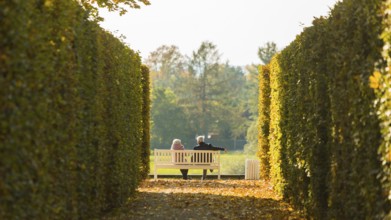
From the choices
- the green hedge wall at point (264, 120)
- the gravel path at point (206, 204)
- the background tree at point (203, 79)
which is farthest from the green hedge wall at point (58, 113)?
the background tree at point (203, 79)

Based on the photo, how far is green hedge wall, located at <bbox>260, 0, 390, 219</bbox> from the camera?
6980 mm

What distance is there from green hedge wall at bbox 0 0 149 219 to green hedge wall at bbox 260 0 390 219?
11.0 ft

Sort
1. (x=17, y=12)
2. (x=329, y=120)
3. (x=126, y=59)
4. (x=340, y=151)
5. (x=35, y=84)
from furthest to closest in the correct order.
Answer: (x=126, y=59) < (x=329, y=120) < (x=340, y=151) < (x=35, y=84) < (x=17, y=12)

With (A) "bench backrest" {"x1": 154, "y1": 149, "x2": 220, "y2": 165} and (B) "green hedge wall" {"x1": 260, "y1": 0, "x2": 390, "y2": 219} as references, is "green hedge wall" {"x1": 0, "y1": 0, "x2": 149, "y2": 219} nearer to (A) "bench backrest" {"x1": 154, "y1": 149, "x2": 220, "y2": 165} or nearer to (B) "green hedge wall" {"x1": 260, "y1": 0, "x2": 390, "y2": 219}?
(B) "green hedge wall" {"x1": 260, "y1": 0, "x2": 390, "y2": 219}

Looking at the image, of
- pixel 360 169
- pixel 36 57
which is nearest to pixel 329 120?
pixel 360 169

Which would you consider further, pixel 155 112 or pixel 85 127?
pixel 155 112

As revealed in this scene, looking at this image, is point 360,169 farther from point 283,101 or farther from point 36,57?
point 283,101

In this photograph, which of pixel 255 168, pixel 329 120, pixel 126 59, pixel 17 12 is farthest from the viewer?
pixel 255 168

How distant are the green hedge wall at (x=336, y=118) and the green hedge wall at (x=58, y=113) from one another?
11.0 feet

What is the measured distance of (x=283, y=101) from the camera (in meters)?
13.7

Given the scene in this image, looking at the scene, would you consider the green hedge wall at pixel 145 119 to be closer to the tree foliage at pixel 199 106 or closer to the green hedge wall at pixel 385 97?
the green hedge wall at pixel 385 97

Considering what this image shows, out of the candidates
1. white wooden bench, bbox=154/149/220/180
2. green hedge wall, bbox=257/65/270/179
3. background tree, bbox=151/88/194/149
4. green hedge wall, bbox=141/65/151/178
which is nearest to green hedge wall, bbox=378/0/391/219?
green hedge wall, bbox=257/65/270/179

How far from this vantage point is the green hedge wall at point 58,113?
18.4 ft

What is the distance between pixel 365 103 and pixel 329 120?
2.17m
